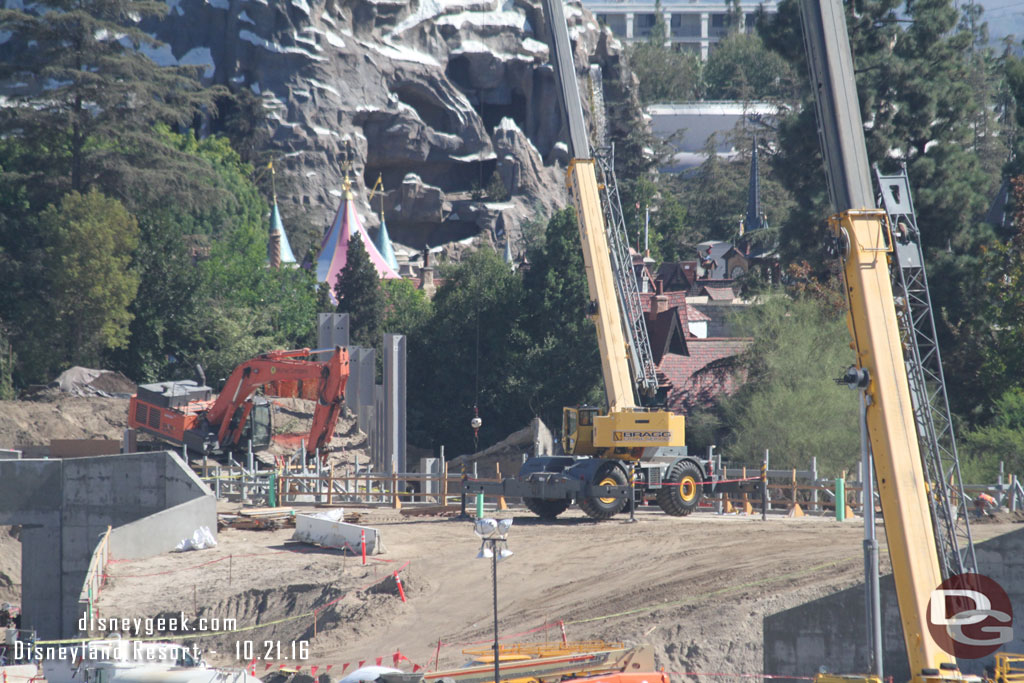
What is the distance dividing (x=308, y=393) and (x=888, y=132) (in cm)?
2634

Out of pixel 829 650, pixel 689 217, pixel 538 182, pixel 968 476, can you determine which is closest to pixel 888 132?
pixel 968 476

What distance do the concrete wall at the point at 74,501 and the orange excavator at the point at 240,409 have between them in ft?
23.3

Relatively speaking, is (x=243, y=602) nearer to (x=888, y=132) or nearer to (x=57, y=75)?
(x=888, y=132)

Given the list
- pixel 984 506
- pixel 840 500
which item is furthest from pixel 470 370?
pixel 984 506

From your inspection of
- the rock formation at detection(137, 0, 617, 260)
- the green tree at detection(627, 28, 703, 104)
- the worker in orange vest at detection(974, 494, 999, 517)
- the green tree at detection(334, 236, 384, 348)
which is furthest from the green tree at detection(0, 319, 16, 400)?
the green tree at detection(627, 28, 703, 104)

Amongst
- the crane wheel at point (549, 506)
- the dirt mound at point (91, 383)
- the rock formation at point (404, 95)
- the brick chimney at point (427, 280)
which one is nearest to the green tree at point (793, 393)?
the crane wheel at point (549, 506)

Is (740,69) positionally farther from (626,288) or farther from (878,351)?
(878,351)

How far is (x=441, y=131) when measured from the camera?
369ft

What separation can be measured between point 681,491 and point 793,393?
1363 cm

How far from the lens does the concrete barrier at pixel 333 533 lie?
1163 inches

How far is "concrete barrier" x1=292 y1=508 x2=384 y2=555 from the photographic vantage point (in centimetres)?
2955

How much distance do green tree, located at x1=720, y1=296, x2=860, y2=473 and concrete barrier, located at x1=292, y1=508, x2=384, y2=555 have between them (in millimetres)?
17011

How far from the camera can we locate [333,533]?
3039cm

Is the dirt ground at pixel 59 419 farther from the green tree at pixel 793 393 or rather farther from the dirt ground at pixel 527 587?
the green tree at pixel 793 393
